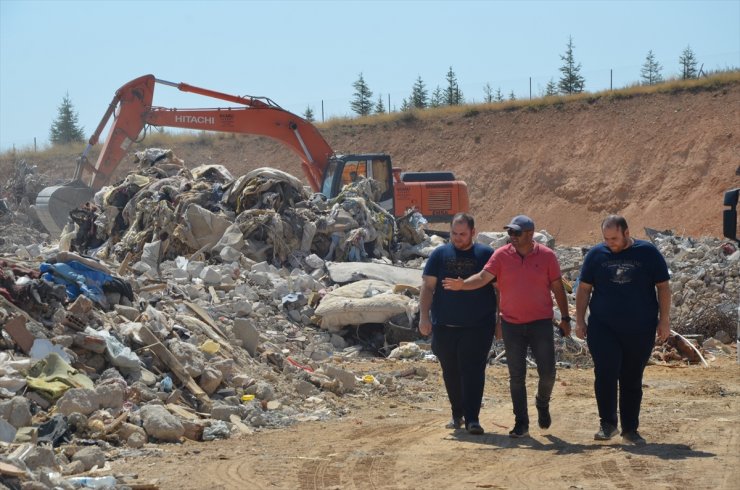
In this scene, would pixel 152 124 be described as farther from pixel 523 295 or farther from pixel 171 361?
pixel 523 295

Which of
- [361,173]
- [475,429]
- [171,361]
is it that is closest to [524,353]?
[475,429]

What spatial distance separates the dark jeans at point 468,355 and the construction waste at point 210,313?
5.59ft

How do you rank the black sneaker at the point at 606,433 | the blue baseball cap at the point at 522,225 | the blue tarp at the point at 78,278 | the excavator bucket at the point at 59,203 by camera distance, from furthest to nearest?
the excavator bucket at the point at 59,203, the blue tarp at the point at 78,278, the blue baseball cap at the point at 522,225, the black sneaker at the point at 606,433

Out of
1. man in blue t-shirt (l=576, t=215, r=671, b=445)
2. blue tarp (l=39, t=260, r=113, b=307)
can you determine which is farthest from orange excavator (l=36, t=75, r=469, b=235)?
man in blue t-shirt (l=576, t=215, r=671, b=445)

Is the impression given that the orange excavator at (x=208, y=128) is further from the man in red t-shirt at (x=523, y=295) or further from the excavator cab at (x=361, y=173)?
the man in red t-shirt at (x=523, y=295)

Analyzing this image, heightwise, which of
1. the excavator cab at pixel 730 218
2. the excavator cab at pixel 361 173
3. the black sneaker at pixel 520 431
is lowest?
the black sneaker at pixel 520 431

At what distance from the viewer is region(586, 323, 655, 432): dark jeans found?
7.75 metres

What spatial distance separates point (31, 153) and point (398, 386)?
4384 cm

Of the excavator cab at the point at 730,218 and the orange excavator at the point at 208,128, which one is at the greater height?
the orange excavator at the point at 208,128

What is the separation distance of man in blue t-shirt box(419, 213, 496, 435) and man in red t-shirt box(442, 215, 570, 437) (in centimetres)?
18

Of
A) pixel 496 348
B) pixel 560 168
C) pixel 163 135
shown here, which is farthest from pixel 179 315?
pixel 163 135

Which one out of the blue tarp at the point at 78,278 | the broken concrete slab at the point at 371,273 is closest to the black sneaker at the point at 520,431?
the blue tarp at the point at 78,278

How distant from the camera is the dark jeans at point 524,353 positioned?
802 cm


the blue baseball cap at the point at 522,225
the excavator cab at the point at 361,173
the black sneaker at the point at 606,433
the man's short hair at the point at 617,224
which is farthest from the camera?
the excavator cab at the point at 361,173
